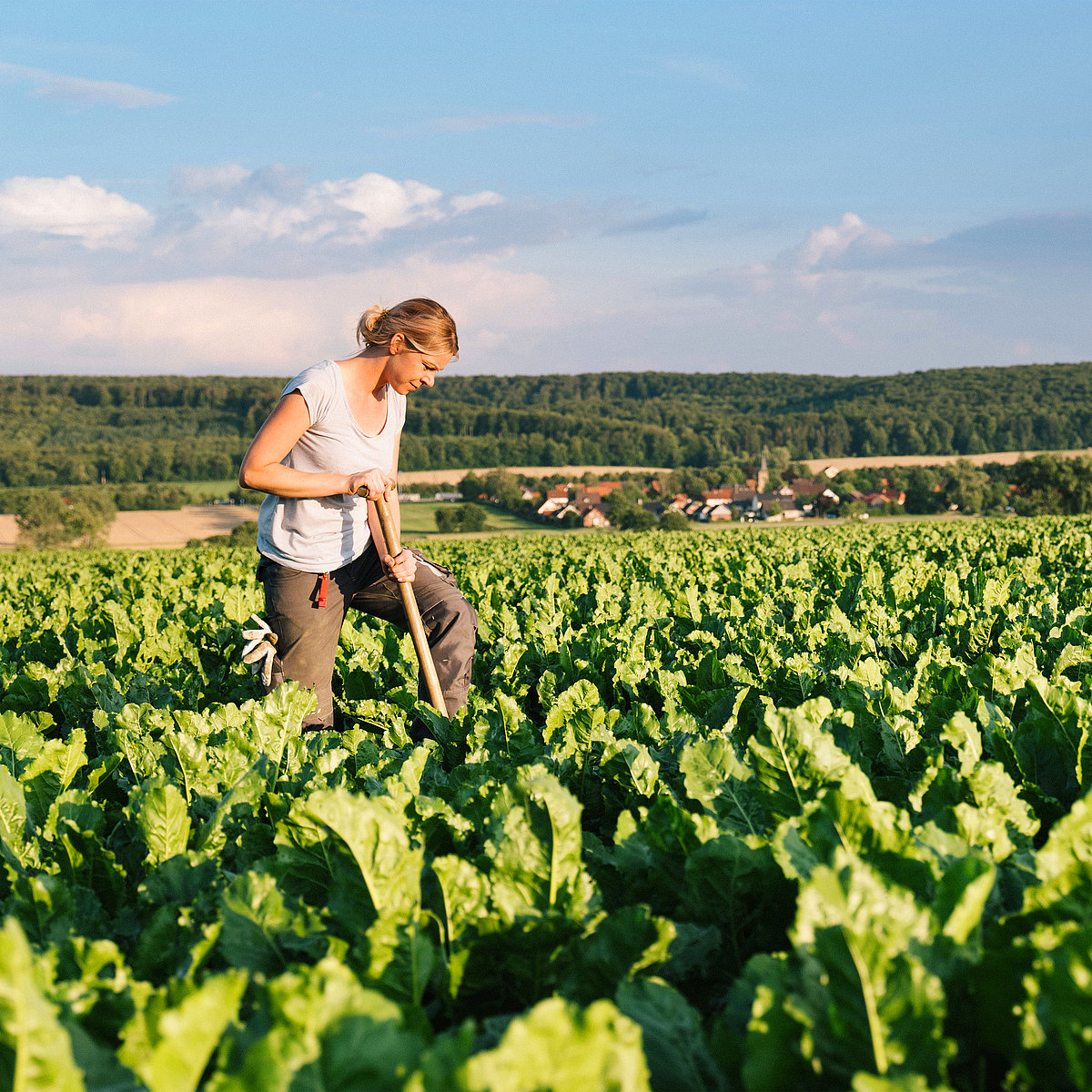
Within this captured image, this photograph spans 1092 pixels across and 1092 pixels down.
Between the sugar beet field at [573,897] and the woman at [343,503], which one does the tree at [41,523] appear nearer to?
the woman at [343,503]

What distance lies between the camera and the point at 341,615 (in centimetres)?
448

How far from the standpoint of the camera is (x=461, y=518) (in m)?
64.8

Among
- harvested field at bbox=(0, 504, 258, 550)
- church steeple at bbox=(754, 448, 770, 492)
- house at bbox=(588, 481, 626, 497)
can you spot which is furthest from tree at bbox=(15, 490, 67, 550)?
church steeple at bbox=(754, 448, 770, 492)

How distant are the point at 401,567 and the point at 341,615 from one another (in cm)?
47

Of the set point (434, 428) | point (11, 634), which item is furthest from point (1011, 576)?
point (434, 428)

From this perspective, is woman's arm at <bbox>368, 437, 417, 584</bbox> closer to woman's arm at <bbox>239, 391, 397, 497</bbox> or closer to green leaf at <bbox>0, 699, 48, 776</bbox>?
woman's arm at <bbox>239, 391, 397, 497</bbox>

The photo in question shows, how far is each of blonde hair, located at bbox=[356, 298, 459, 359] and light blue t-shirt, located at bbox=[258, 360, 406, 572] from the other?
29cm

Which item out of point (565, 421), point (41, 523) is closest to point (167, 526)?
point (41, 523)

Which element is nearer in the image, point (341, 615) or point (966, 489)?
point (341, 615)

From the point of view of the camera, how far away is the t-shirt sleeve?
400 cm

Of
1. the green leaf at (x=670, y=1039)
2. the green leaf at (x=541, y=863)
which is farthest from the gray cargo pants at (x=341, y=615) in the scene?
the green leaf at (x=670, y=1039)

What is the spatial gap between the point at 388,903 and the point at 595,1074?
0.73 m

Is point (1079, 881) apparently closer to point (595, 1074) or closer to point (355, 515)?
point (595, 1074)

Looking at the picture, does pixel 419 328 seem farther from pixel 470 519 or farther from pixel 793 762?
pixel 470 519
